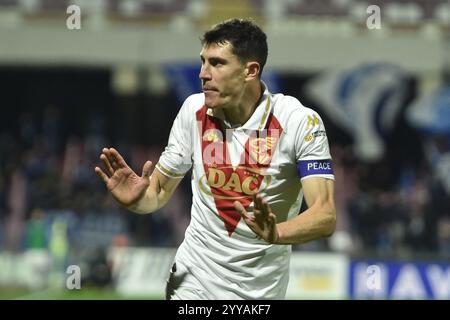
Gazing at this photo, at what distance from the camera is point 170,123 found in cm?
2536

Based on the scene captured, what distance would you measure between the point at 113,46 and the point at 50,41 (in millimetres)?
1642

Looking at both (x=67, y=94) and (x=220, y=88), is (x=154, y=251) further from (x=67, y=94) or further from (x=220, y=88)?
(x=220, y=88)

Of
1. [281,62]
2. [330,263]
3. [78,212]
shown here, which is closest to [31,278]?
[78,212]

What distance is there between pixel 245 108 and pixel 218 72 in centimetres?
33

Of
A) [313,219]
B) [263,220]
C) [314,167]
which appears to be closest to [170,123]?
[314,167]

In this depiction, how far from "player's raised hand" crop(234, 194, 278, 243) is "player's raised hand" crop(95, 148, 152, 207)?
0.81 m

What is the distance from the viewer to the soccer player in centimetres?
620

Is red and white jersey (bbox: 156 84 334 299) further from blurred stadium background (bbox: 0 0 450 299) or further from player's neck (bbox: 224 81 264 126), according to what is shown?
blurred stadium background (bbox: 0 0 450 299)

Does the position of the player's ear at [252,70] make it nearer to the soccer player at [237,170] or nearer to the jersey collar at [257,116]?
the soccer player at [237,170]

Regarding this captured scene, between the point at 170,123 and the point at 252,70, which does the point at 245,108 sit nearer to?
the point at 252,70

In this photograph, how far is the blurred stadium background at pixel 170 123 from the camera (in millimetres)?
21297

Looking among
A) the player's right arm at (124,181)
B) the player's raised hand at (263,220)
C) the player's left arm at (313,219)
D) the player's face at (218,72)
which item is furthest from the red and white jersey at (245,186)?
the player's raised hand at (263,220)

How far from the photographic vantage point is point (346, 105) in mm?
25797

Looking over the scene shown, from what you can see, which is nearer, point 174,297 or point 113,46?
point 174,297
